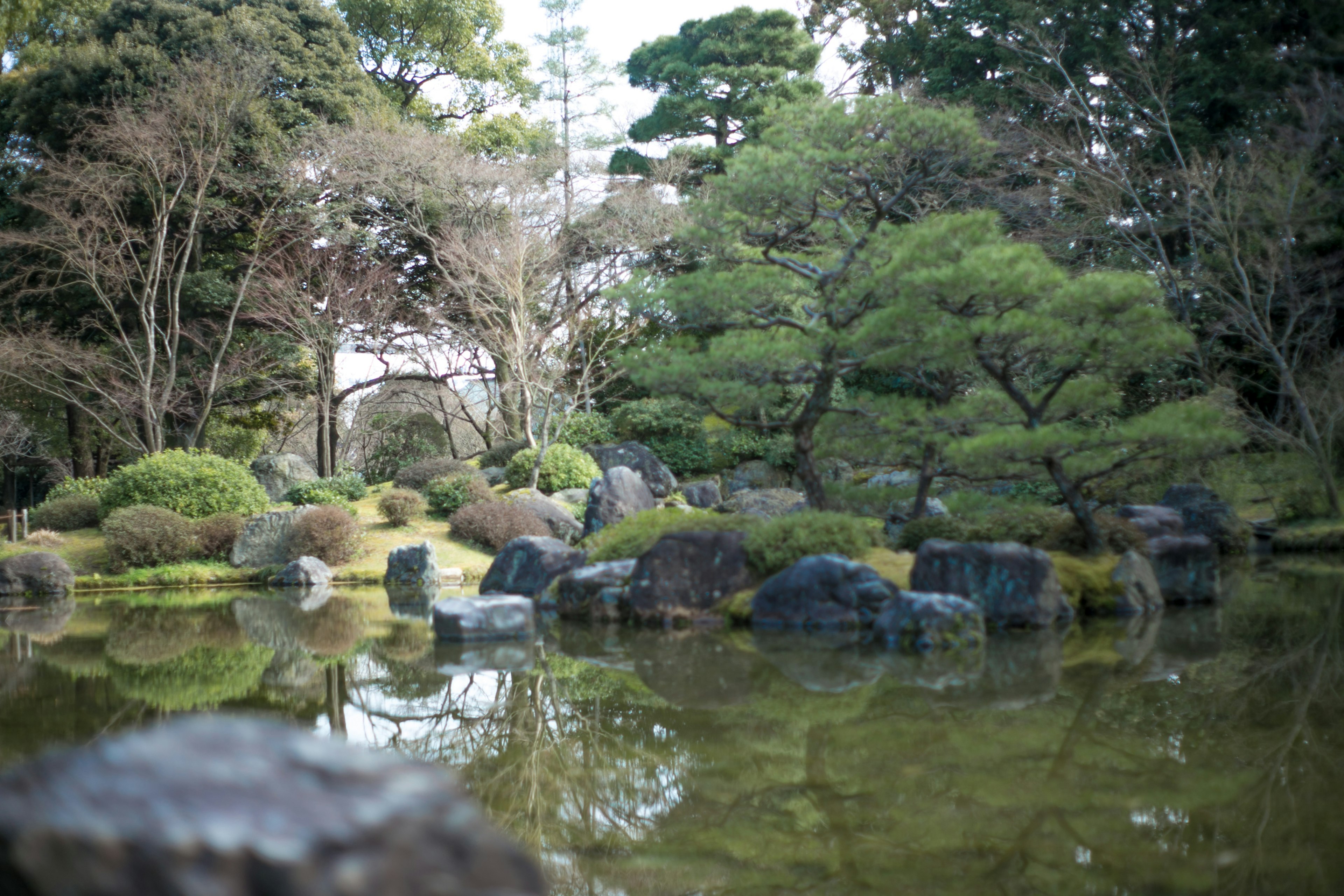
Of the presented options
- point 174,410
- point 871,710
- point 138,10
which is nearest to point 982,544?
point 871,710

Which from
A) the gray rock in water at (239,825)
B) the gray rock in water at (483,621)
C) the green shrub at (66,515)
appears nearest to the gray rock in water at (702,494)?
the gray rock in water at (483,621)

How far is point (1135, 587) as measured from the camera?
25.6 feet

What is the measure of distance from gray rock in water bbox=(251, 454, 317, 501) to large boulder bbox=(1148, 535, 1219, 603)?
1386cm

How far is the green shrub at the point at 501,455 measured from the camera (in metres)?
17.5

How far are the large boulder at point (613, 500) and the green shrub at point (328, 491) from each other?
4.43m

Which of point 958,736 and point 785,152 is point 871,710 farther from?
point 785,152

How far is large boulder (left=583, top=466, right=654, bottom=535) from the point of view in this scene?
41.8 feet

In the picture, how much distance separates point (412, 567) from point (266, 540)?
2527mm

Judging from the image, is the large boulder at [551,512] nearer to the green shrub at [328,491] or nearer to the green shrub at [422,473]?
the green shrub at [422,473]

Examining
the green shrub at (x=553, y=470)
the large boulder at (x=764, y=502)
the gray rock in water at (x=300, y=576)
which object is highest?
the green shrub at (x=553, y=470)

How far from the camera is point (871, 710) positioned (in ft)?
14.7

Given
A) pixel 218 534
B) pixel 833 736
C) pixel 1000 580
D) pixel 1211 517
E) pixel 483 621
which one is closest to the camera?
pixel 833 736

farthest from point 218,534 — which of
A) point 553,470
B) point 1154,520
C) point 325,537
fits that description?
point 1154,520

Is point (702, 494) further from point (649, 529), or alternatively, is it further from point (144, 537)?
point (144, 537)
